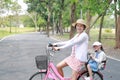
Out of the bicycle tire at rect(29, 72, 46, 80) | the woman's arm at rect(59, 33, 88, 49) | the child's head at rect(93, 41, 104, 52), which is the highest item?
the woman's arm at rect(59, 33, 88, 49)

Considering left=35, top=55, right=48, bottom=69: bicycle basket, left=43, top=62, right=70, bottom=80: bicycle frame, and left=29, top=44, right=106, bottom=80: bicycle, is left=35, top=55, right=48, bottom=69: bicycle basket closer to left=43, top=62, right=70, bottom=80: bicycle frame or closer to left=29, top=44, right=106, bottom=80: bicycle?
left=29, top=44, right=106, bottom=80: bicycle

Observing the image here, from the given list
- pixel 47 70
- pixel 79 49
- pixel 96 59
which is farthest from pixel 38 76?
pixel 96 59

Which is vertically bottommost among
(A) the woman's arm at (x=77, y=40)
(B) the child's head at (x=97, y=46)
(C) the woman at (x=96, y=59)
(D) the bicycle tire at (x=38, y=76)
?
(D) the bicycle tire at (x=38, y=76)

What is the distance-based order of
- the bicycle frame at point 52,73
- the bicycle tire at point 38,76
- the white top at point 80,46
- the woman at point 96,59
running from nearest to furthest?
the white top at point 80,46 < the bicycle frame at point 52,73 < the bicycle tire at point 38,76 < the woman at point 96,59

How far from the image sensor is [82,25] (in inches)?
306

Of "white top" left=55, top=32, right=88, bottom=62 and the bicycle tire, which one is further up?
"white top" left=55, top=32, right=88, bottom=62

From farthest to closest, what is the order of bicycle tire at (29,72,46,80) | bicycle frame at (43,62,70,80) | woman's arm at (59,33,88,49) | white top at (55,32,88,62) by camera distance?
1. bicycle tire at (29,72,46,80)
2. bicycle frame at (43,62,70,80)
3. white top at (55,32,88,62)
4. woman's arm at (59,33,88,49)

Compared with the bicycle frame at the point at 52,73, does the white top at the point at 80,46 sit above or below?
above

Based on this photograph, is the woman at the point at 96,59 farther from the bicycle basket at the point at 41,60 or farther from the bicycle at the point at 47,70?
the bicycle basket at the point at 41,60

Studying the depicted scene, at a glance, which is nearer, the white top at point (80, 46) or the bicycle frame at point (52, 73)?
the white top at point (80, 46)

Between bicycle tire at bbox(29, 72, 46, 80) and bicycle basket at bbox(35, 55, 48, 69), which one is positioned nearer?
bicycle basket at bbox(35, 55, 48, 69)

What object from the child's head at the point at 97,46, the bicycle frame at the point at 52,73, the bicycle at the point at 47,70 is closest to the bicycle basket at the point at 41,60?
the bicycle at the point at 47,70

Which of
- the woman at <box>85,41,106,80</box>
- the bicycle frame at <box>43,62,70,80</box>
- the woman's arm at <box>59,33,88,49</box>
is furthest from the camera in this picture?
the woman at <box>85,41,106,80</box>

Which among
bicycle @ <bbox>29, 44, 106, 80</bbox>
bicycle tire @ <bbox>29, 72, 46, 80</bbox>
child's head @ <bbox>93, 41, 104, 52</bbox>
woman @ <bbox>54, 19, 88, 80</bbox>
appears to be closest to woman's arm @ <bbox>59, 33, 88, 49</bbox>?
woman @ <bbox>54, 19, 88, 80</bbox>
